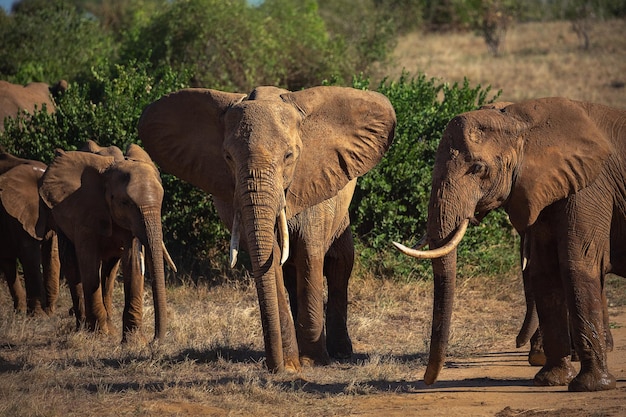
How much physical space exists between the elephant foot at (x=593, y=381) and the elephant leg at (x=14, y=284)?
613cm

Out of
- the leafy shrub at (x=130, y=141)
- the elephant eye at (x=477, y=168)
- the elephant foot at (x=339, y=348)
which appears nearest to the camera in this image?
the elephant eye at (x=477, y=168)

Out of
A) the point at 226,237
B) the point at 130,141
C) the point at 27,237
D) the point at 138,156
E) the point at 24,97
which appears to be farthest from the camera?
the point at 24,97

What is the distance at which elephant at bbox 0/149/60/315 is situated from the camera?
33.7 feet

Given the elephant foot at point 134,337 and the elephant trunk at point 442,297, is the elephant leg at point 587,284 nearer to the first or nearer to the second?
the elephant trunk at point 442,297

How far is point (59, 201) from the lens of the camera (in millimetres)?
9273

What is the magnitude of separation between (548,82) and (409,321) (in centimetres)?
1567

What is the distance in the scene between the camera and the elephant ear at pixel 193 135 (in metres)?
7.24

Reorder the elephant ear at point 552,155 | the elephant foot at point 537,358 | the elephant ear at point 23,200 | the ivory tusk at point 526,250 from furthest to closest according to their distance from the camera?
the elephant ear at point 23,200 → the elephant foot at point 537,358 → the ivory tusk at point 526,250 → the elephant ear at point 552,155

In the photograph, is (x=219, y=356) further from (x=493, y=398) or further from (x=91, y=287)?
(x=493, y=398)

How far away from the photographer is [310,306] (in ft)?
24.8

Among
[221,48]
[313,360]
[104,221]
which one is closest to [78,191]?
[104,221]

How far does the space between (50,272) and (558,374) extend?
5762mm

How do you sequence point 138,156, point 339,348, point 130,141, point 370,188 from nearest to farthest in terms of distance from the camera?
point 339,348, point 138,156, point 370,188, point 130,141

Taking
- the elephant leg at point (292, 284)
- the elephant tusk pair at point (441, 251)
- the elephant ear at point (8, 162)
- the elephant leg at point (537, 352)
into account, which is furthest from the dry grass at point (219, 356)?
the elephant ear at point (8, 162)
